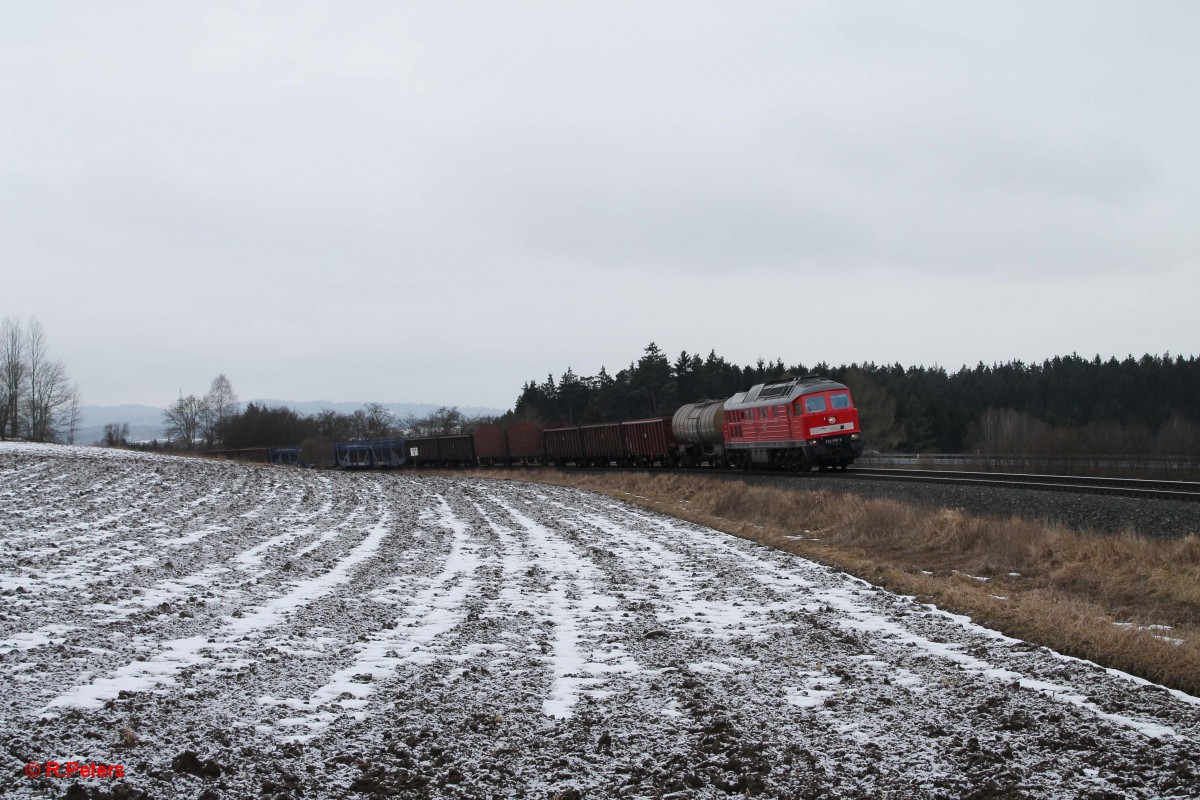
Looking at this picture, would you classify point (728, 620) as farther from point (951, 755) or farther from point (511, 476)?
point (511, 476)

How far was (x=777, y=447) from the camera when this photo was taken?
1332 inches

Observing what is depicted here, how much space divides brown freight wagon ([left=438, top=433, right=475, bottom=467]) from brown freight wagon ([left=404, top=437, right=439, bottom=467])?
88 centimetres

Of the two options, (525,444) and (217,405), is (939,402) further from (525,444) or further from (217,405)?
(217,405)

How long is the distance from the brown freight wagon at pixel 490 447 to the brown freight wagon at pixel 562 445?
4413 mm

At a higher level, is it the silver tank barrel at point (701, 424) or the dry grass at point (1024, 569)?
the silver tank barrel at point (701, 424)

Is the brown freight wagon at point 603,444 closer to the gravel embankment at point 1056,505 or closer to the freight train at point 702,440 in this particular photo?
the freight train at point 702,440

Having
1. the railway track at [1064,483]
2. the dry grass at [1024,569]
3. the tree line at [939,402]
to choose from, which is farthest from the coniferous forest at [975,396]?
the dry grass at [1024,569]

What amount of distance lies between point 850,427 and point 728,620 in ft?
78.2

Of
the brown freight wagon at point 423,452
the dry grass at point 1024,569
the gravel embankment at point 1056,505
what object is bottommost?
the dry grass at point 1024,569

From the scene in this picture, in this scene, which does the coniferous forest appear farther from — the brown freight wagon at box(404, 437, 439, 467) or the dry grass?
the dry grass

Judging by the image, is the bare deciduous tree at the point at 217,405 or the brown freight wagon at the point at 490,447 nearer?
the brown freight wagon at the point at 490,447

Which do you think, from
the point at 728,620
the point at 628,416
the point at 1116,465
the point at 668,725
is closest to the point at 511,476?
the point at 1116,465

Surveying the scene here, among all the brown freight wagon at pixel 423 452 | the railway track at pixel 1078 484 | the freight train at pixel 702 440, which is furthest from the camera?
the brown freight wagon at pixel 423 452

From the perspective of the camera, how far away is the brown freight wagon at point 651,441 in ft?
149
